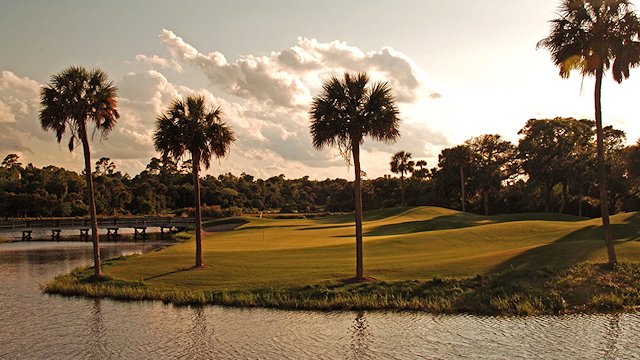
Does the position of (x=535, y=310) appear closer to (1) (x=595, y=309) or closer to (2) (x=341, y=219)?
(1) (x=595, y=309)

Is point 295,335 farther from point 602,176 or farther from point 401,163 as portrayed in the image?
point 401,163

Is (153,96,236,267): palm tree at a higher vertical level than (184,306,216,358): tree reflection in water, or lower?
higher

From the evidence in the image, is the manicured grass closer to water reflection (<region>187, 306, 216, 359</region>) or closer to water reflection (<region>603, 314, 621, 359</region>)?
water reflection (<region>603, 314, 621, 359</region>)

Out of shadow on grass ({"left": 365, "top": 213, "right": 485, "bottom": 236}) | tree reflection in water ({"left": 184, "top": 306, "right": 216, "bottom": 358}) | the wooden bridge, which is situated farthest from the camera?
the wooden bridge

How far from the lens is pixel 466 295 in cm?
2525

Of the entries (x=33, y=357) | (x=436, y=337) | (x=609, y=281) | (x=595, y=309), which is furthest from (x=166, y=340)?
(x=609, y=281)

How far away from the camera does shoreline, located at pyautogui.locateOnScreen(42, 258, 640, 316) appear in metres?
23.6

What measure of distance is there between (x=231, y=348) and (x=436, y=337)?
713 cm

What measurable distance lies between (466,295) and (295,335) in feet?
29.6

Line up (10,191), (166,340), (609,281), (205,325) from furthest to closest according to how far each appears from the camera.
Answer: (10,191)
(609,281)
(205,325)
(166,340)

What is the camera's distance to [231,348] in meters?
18.8

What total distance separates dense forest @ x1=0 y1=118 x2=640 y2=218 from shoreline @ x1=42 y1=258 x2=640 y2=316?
1377cm

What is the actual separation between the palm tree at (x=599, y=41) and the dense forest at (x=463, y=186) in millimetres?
25178

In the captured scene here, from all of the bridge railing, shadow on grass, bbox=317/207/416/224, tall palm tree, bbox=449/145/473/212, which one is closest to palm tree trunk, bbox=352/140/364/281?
shadow on grass, bbox=317/207/416/224
